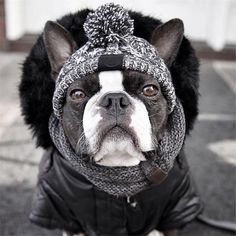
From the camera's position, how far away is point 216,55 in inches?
206

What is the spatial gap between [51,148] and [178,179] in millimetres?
536

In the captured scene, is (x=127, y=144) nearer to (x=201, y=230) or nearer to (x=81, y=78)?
(x=81, y=78)

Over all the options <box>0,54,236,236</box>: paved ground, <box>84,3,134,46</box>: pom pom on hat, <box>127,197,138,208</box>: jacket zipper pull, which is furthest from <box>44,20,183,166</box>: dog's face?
<box>0,54,236,236</box>: paved ground

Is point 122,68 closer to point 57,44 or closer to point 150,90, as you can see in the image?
point 150,90

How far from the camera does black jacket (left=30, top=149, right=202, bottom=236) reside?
191 centimetres

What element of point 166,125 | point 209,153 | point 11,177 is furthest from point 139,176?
point 209,153

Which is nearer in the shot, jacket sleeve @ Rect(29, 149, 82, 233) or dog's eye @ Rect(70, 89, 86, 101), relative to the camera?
dog's eye @ Rect(70, 89, 86, 101)

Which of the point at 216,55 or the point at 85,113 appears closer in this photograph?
the point at 85,113

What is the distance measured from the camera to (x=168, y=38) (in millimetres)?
1668

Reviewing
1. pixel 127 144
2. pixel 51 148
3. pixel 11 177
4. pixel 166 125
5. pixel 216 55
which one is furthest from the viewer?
pixel 216 55

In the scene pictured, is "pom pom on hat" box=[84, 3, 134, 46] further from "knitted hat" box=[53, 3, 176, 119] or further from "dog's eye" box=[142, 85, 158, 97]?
"dog's eye" box=[142, 85, 158, 97]

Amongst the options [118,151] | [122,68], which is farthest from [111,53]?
[118,151]

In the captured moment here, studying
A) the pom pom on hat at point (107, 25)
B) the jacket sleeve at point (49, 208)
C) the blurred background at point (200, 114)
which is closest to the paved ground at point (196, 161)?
the blurred background at point (200, 114)

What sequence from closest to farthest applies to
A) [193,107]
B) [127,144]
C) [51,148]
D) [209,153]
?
[127,144] → [193,107] → [51,148] → [209,153]
